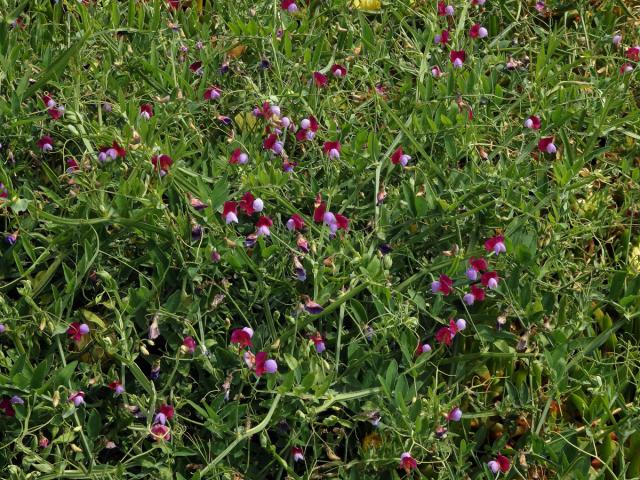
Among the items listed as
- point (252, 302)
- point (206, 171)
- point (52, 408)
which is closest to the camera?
point (52, 408)

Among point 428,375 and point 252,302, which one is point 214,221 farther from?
point 428,375

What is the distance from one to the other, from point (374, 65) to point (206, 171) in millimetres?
633

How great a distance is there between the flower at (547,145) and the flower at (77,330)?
3.82 feet

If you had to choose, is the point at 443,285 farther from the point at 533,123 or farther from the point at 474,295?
the point at 533,123

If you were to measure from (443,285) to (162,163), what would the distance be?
633 millimetres

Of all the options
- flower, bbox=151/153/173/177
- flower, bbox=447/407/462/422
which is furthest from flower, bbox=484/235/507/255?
flower, bbox=151/153/173/177

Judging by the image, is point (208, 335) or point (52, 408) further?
point (208, 335)

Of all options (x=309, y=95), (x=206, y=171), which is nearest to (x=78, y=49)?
(x=206, y=171)

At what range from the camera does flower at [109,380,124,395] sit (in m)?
2.05

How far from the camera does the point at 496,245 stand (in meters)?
2.21

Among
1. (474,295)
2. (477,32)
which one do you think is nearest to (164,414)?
(474,295)

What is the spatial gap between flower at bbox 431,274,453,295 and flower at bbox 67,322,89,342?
711 mm

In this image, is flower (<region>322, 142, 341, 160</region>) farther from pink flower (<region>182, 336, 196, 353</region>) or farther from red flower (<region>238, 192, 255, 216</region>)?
pink flower (<region>182, 336, 196, 353</region>)

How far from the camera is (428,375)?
7.34ft
